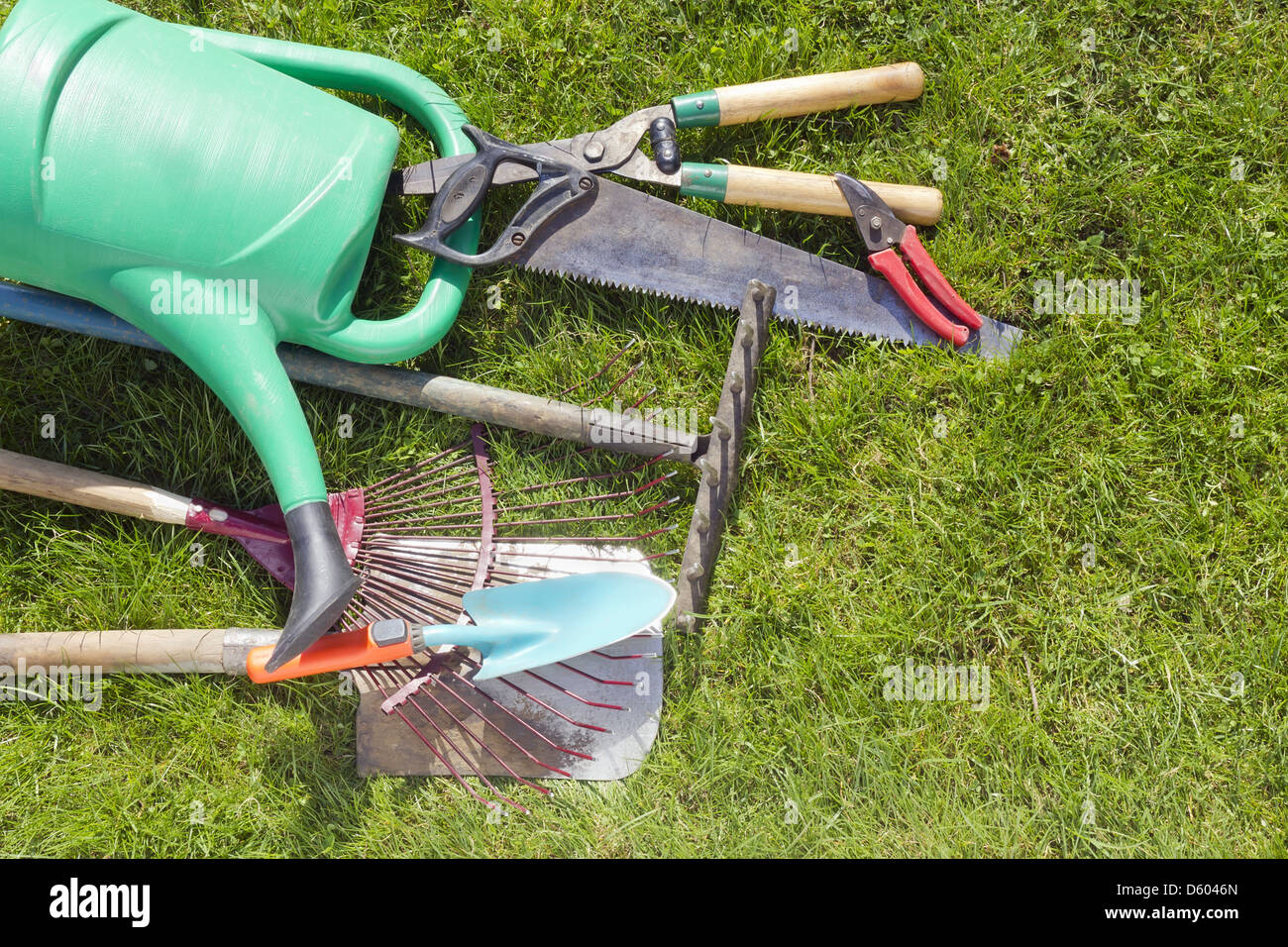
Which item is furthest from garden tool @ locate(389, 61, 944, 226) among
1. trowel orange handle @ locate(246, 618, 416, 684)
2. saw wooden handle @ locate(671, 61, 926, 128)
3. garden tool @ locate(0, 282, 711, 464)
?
trowel orange handle @ locate(246, 618, 416, 684)

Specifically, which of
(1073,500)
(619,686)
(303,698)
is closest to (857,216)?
(1073,500)

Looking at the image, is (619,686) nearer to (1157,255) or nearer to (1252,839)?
(1252,839)

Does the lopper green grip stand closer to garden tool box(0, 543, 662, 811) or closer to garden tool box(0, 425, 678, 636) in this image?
Answer: garden tool box(0, 425, 678, 636)

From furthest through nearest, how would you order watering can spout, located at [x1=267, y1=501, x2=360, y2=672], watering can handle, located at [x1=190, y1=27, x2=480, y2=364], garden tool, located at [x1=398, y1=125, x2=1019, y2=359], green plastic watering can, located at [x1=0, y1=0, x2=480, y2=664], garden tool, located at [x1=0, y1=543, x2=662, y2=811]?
garden tool, located at [x1=0, y1=543, x2=662, y2=811] → garden tool, located at [x1=398, y1=125, x2=1019, y2=359] → watering can handle, located at [x1=190, y1=27, x2=480, y2=364] → watering can spout, located at [x1=267, y1=501, x2=360, y2=672] → green plastic watering can, located at [x1=0, y1=0, x2=480, y2=664]

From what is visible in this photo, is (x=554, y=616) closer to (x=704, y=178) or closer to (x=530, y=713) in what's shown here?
(x=530, y=713)

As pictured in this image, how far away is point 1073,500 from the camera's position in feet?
9.59

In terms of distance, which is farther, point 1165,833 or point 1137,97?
point 1137,97

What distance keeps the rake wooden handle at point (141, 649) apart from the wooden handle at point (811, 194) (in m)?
2.00

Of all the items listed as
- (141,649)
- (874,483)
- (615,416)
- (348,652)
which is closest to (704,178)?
(615,416)

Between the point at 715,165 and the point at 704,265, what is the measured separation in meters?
0.30

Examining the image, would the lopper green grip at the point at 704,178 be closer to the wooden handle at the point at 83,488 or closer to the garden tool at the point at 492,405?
A: the garden tool at the point at 492,405

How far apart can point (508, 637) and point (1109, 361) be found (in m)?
2.11

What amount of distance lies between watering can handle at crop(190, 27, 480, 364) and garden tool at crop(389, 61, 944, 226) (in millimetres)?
167

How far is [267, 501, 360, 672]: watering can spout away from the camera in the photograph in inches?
95.2
